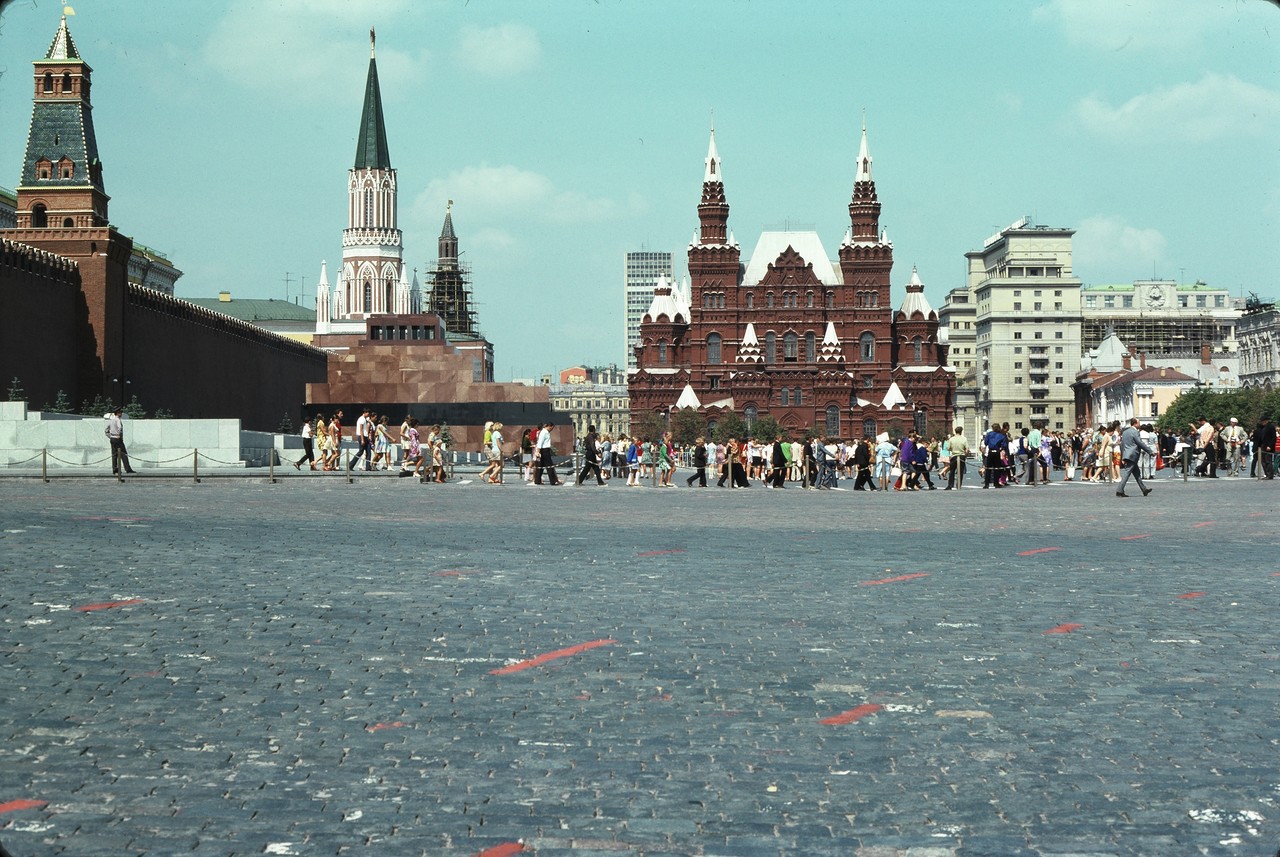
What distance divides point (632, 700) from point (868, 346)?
11494cm

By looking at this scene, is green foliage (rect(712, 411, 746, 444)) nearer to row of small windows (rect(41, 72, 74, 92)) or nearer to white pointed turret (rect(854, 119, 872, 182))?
white pointed turret (rect(854, 119, 872, 182))

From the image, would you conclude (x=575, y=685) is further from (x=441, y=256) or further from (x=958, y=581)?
(x=441, y=256)

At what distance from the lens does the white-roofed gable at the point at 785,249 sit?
4815 inches

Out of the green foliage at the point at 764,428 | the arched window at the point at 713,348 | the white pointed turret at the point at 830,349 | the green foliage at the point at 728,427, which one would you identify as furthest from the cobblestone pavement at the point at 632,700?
the arched window at the point at 713,348

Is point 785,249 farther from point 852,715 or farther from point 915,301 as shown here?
point 852,715

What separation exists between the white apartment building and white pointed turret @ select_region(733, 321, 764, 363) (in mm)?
53080

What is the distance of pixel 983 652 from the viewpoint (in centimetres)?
905

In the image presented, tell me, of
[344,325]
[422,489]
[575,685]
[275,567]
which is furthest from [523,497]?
[344,325]

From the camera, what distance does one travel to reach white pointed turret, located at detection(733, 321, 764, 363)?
391 ft

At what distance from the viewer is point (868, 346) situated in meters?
121

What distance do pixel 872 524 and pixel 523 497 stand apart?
881 cm

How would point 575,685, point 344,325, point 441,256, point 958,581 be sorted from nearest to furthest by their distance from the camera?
point 575,685
point 958,581
point 344,325
point 441,256

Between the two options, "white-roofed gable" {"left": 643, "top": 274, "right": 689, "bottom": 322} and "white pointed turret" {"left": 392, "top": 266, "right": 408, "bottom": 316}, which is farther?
"white pointed turret" {"left": 392, "top": 266, "right": 408, "bottom": 316}

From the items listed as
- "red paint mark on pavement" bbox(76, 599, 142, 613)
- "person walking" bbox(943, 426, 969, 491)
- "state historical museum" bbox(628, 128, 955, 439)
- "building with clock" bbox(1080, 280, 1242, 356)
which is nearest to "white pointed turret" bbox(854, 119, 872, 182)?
"state historical museum" bbox(628, 128, 955, 439)
